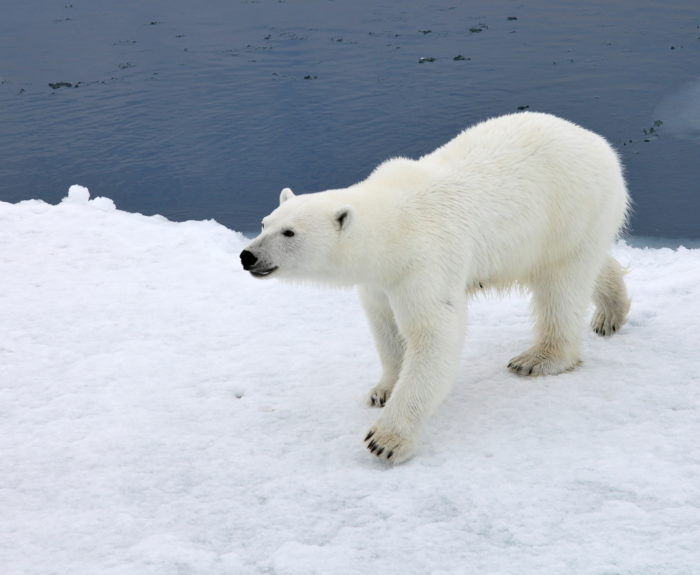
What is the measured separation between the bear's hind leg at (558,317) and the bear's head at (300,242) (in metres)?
1.45

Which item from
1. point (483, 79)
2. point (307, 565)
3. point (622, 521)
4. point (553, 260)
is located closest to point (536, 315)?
point (553, 260)

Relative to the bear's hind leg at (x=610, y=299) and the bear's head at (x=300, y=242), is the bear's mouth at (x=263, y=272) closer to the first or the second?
the bear's head at (x=300, y=242)

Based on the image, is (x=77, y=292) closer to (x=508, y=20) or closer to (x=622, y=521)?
(x=622, y=521)

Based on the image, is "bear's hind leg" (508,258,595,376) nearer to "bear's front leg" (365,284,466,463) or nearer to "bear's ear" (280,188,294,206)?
"bear's front leg" (365,284,466,463)

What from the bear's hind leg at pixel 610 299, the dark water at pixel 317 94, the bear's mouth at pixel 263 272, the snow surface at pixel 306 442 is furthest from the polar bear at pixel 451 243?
the dark water at pixel 317 94

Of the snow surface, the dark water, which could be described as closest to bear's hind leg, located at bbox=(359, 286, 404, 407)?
the snow surface

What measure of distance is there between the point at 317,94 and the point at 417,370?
11016mm

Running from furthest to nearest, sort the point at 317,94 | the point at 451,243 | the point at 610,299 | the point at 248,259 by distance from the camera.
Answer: the point at 317,94 → the point at 610,299 → the point at 451,243 → the point at 248,259

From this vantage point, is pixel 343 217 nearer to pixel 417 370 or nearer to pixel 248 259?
pixel 248 259

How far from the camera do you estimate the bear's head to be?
12.7 ft

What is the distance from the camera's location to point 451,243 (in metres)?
4.14

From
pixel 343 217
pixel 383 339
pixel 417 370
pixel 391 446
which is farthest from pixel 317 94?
pixel 391 446

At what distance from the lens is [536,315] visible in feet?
16.0

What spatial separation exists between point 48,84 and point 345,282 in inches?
542
